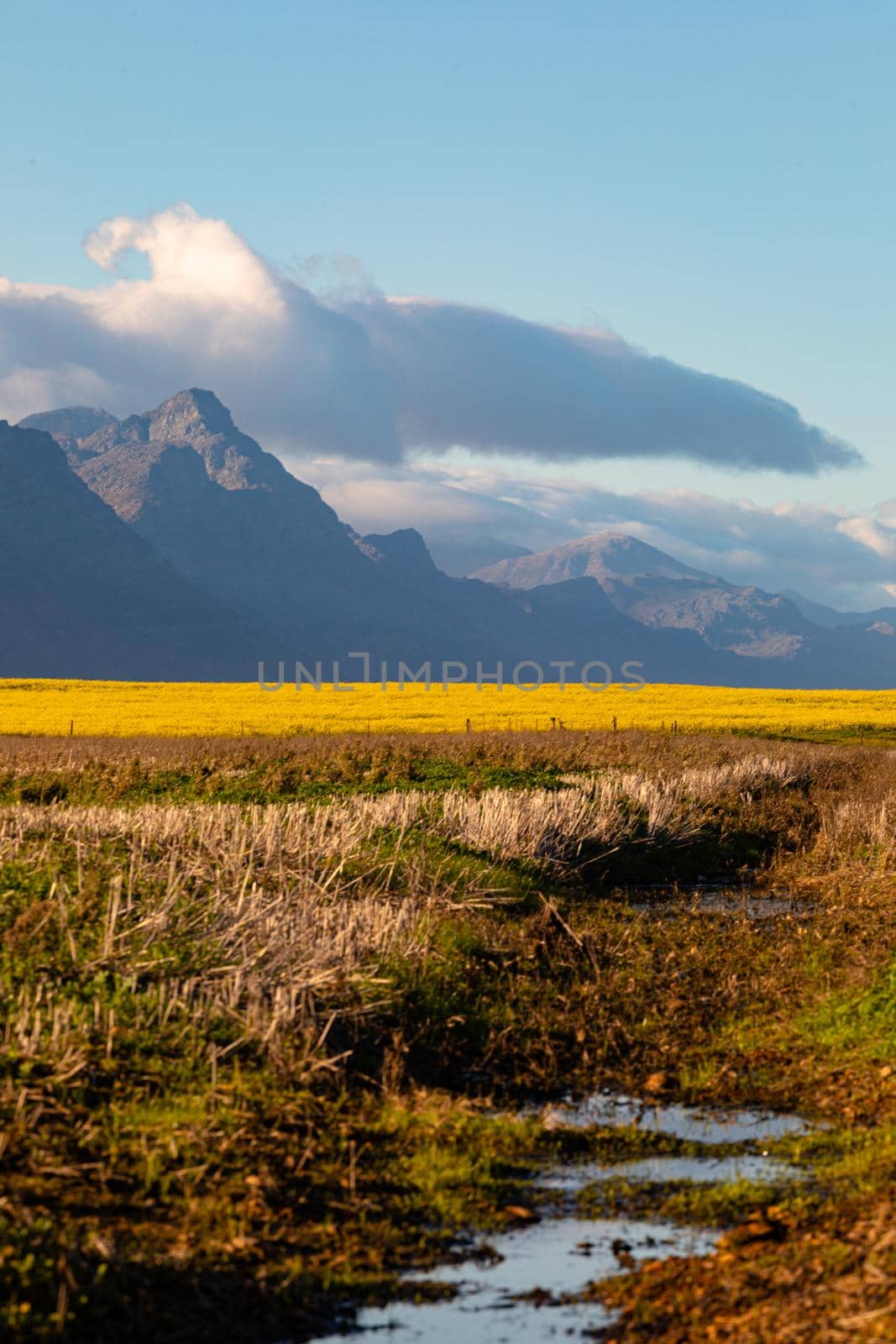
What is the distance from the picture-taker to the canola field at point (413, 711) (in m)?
46.3

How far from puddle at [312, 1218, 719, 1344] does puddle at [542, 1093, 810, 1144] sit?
6.64 feet

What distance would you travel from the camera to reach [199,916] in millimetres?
13406

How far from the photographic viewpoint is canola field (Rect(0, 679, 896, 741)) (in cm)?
4628

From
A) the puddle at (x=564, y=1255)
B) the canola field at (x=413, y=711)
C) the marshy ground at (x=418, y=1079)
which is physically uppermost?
the canola field at (x=413, y=711)

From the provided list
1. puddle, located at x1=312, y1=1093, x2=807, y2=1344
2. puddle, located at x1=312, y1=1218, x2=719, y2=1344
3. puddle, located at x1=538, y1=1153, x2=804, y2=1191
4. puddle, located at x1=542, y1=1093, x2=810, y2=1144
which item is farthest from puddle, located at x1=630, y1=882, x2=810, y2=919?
puddle, located at x1=312, y1=1218, x2=719, y2=1344

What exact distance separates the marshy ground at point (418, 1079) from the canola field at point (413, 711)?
25.1 metres

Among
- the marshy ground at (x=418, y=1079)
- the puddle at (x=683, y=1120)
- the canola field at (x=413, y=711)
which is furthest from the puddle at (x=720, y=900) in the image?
the canola field at (x=413, y=711)

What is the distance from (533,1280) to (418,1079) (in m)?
3.96

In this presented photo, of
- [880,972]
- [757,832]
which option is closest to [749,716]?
[757,832]

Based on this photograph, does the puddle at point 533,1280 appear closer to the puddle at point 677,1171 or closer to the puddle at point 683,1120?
the puddle at point 677,1171

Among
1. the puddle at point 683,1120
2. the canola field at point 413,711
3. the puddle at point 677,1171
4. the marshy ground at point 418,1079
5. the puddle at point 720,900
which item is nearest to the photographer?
the marshy ground at point 418,1079

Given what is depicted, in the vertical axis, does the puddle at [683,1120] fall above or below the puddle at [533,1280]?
below

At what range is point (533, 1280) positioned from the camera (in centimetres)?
783

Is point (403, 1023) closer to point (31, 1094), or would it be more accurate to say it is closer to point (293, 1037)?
point (293, 1037)
